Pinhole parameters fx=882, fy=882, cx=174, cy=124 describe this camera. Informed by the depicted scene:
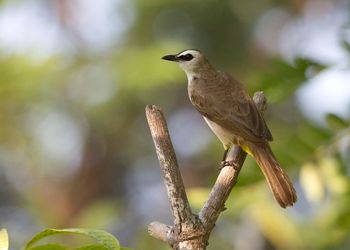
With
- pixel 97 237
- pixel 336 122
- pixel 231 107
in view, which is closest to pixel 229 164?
pixel 336 122

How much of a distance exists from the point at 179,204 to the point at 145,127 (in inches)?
234

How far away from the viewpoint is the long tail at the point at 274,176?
273 centimetres

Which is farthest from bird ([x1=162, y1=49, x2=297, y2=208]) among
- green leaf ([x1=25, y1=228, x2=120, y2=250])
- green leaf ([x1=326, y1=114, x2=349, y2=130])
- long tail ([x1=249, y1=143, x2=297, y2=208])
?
green leaf ([x1=25, y1=228, x2=120, y2=250])

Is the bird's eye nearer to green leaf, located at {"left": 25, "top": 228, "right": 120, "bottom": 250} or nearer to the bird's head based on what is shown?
the bird's head

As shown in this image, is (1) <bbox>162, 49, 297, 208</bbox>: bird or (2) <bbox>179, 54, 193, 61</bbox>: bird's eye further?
(2) <bbox>179, 54, 193, 61</bbox>: bird's eye

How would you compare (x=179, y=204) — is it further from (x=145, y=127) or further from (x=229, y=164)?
(x=145, y=127)

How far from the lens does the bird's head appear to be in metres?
4.07

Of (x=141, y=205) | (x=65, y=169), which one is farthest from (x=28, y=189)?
(x=141, y=205)

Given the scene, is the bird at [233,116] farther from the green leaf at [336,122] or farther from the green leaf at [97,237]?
the green leaf at [97,237]

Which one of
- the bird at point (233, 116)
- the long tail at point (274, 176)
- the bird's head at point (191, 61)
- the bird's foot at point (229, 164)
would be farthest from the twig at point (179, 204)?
the bird's head at point (191, 61)

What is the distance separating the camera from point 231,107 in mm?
3553

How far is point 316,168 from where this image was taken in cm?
320

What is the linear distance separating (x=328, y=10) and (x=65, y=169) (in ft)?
9.39

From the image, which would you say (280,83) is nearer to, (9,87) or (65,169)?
(9,87)
